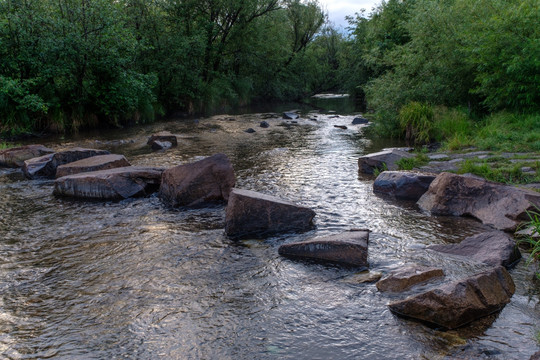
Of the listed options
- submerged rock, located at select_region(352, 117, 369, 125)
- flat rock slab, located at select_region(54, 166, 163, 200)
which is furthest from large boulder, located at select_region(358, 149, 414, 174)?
submerged rock, located at select_region(352, 117, 369, 125)

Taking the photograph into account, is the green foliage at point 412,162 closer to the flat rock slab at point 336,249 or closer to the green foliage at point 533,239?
the green foliage at point 533,239

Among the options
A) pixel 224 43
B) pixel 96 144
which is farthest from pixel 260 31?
pixel 96 144

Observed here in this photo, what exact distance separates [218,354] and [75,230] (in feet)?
14.6

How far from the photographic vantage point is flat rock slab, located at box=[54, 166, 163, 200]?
9.23 m

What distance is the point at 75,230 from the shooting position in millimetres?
7371

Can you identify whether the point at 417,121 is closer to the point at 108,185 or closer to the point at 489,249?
the point at 489,249

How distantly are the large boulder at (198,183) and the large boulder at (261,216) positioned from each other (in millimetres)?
1721

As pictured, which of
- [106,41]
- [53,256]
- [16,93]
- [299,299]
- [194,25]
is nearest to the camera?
[299,299]

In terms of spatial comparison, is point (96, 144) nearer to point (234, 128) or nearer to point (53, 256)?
point (234, 128)

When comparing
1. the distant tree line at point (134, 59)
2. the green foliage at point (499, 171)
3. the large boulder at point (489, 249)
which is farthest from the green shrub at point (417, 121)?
the distant tree line at point (134, 59)

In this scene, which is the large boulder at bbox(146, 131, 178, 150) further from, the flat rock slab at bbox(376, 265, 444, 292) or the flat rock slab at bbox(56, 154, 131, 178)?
the flat rock slab at bbox(376, 265, 444, 292)

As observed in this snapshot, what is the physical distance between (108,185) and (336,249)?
18.1 feet

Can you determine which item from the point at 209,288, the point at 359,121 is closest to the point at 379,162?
the point at 209,288

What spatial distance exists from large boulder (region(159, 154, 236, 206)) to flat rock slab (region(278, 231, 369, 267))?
3057mm
